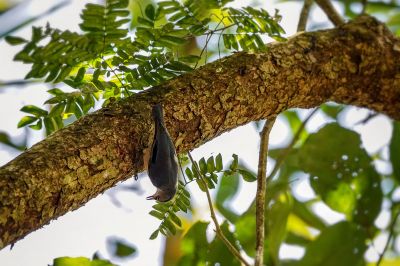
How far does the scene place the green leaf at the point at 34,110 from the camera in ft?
4.13

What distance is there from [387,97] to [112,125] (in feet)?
3.06

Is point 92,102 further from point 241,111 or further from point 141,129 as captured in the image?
point 241,111

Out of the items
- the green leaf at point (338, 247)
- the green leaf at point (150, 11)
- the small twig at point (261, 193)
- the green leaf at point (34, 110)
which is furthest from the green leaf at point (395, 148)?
the green leaf at point (34, 110)

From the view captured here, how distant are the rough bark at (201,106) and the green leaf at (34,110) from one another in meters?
0.18

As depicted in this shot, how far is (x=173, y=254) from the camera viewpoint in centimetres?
201

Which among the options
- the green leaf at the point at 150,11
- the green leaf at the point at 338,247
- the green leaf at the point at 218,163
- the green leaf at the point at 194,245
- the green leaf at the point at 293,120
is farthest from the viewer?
the green leaf at the point at 293,120

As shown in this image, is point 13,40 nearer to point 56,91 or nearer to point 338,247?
point 56,91

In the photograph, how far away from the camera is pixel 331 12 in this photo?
1878 millimetres

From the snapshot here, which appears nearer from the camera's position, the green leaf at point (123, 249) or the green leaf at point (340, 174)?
the green leaf at point (123, 249)

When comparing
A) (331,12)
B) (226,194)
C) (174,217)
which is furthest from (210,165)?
(331,12)

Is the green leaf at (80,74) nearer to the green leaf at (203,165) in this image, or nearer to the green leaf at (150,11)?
the green leaf at (150,11)

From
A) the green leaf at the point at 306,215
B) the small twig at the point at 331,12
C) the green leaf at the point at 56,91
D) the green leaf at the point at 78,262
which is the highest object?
the green leaf at the point at 56,91

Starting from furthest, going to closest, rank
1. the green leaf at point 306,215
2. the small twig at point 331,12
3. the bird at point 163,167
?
1. the green leaf at point 306,215
2. the small twig at point 331,12
3. the bird at point 163,167

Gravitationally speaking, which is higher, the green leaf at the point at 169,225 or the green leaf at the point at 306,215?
Result: the green leaf at the point at 169,225
